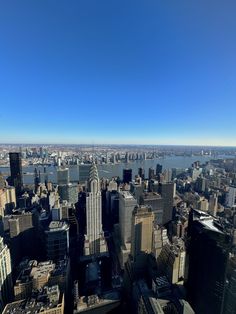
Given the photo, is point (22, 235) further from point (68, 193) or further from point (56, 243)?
point (68, 193)

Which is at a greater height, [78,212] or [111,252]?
[78,212]

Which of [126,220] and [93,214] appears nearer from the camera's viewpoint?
[126,220]

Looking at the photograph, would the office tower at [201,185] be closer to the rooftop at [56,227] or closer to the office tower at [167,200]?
the office tower at [167,200]

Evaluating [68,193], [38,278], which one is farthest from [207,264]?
[68,193]

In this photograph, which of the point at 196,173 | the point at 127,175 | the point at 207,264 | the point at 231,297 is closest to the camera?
the point at 231,297

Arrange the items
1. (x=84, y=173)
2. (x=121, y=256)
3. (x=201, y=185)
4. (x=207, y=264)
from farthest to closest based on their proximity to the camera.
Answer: (x=84, y=173) → (x=201, y=185) → (x=121, y=256) → (x=207, y=264)

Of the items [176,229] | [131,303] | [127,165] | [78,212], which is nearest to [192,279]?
[131,303]

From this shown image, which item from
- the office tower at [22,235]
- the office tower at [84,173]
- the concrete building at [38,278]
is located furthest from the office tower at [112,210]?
the office tower at [84,173]

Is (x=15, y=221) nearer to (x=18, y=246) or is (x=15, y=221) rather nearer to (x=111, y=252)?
(x=18, y=246)
